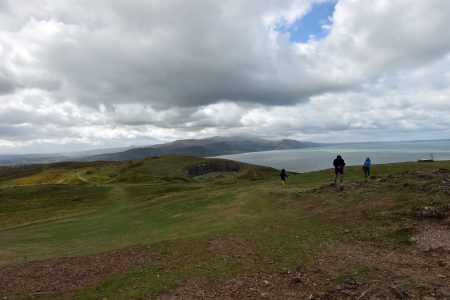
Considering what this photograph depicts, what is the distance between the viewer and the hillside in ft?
52.2

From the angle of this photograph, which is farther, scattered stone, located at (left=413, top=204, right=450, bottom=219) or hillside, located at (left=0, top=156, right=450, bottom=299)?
scattered stone, located at (left=413, top=204, right=450, bottom=219)

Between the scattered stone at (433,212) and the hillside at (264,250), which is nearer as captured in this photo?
the hillside at (264,250)

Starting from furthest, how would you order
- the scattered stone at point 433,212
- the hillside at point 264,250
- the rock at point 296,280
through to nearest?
the scattered stone at point 433,212, the rock at point 296,280, the hillside at point 264,250

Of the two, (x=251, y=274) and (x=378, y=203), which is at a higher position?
(x=378, y=203)

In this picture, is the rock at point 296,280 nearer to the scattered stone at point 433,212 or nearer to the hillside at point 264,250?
the hillside at point 264,250

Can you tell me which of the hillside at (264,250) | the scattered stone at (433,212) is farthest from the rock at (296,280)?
the scattered stone at (433,212)

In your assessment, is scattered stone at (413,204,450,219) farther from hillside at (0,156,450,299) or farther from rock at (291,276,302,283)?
rock at (291,276,302,283)

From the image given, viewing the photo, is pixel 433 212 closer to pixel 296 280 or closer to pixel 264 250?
pixel 264 250

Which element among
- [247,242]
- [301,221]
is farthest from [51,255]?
[301,221]

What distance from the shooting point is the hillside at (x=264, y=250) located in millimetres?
15906

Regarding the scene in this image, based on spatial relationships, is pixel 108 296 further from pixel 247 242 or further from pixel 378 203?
pixel 378 203

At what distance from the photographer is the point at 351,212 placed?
2750 centimetres

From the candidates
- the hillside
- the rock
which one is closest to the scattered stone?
the hillside

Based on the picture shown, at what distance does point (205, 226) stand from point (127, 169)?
424ft
